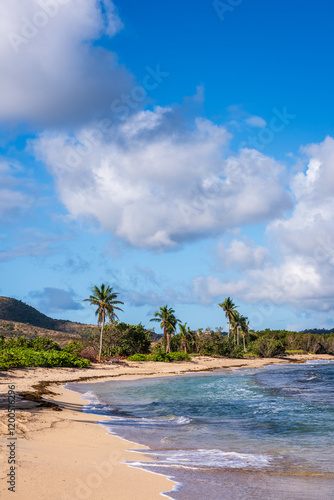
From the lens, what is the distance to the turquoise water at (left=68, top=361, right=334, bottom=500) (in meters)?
8.01

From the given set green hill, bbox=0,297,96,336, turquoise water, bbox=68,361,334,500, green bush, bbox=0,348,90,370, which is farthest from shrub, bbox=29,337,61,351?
green hill, bbox=0,297,96,336

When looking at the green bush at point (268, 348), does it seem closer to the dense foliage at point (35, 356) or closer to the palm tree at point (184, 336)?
the palm tree at point (184, 336)

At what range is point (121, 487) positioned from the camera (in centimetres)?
700

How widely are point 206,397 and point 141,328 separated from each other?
4549cm

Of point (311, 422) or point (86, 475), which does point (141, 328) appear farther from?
point (86, 475)

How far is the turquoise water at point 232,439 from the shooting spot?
8.01 metres

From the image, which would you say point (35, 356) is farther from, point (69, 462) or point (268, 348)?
point (268, 348)

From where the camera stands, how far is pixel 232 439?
13008mm

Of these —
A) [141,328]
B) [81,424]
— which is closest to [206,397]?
[81,424]

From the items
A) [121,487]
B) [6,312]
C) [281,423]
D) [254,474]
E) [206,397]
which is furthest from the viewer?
[6,312]

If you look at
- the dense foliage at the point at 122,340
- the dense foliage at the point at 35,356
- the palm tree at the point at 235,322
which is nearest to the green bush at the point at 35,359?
the dense foliage at the point at 35,356

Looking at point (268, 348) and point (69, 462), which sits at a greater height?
point (268, 348)

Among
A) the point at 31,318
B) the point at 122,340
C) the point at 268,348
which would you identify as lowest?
the point at 268,348

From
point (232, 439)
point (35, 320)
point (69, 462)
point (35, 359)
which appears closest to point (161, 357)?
point (35, 359)
